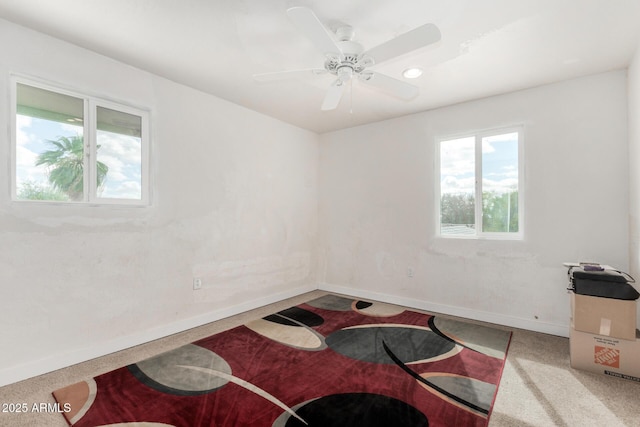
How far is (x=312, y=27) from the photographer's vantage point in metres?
1.79

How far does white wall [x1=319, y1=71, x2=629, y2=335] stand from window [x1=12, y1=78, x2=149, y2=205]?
9.47 feet

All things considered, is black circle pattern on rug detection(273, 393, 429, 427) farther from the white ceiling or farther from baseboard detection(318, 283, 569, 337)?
the white ceiling

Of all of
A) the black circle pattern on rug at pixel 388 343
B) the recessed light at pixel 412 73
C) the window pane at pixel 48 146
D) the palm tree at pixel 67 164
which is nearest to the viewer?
the window pane at pixel 48 146

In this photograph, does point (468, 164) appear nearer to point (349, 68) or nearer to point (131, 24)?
point (349, 68)

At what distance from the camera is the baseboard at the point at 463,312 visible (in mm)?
3207

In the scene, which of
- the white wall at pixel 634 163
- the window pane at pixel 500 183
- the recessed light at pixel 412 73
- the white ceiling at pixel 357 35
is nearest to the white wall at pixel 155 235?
the white ceiling at pixel 357 35

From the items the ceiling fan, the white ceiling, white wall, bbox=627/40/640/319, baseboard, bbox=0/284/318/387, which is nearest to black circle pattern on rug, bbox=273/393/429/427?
baseboard, bbox=0/284/318/387

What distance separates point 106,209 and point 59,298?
2.61ft

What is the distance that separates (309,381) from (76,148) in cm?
274

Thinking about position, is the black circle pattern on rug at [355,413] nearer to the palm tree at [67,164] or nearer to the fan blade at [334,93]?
the fan blade at [334,93]

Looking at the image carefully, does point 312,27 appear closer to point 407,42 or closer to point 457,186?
point 407,42

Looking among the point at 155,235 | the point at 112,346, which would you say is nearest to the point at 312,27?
A: the point at 155,235

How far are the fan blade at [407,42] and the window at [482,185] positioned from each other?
87.9 inches

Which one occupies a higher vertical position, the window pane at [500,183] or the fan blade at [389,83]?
the fan blade at [389,83]
